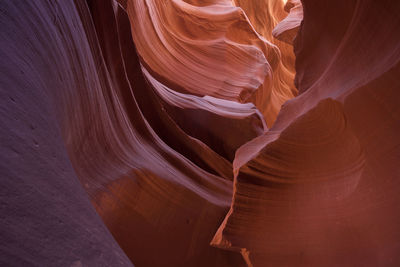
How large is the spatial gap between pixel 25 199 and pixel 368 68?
1872mm

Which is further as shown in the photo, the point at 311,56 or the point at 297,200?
the point at 311,56

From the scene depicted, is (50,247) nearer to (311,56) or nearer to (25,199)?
(25,199)

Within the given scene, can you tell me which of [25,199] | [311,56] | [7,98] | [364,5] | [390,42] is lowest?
[311,56]

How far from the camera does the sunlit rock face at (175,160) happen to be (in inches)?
30.5

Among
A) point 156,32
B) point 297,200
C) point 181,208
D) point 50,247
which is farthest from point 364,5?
point 156,32

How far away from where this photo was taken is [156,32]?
15.6ft

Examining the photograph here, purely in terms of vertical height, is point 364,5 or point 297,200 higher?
point 364,5

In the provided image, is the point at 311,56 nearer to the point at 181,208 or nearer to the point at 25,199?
the point at 181,208

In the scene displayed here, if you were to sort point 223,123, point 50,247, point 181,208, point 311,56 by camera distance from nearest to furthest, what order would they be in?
point 50,247 → point 181,208 → point 311,56 → point 223,123

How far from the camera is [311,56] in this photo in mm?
3105

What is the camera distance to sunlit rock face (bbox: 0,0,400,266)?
774 mm

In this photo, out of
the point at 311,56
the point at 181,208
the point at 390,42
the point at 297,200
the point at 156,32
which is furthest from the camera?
the point at 156,32

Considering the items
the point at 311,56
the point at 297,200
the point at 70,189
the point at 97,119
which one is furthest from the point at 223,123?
the point at 70,189

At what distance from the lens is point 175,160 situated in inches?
115
